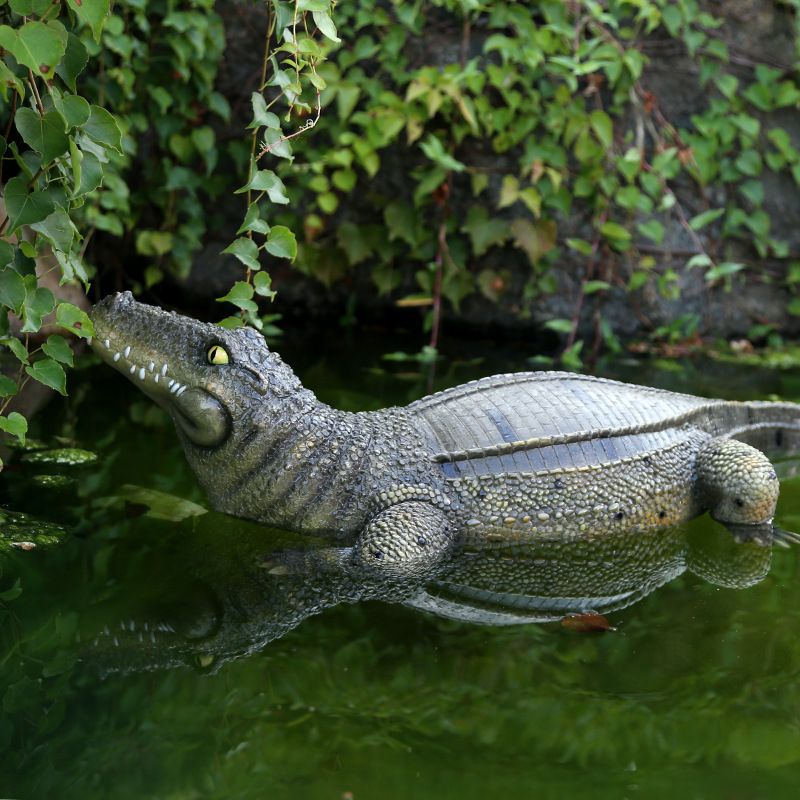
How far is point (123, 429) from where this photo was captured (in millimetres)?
5172

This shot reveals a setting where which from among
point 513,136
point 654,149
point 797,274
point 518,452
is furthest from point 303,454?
point 797,274

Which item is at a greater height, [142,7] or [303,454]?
[142,7]

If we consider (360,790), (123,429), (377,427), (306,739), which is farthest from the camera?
(123,429)

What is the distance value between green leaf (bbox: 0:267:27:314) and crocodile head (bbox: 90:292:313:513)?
2.63 ft

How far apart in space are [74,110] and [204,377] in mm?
1246

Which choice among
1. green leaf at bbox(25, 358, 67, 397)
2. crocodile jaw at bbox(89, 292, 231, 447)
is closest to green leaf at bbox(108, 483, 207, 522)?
crocodile jaw at bbox(89, 292, 231, 447)

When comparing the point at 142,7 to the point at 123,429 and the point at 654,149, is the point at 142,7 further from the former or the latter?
the point at 654,149

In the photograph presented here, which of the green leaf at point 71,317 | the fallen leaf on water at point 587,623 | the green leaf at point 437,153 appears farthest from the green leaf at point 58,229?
the green leaf at point 437,153

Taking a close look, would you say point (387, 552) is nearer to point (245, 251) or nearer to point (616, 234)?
point (245, 251)

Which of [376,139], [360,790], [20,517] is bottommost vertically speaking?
[360,790]

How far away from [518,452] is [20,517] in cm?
224

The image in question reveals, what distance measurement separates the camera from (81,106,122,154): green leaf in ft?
9.68

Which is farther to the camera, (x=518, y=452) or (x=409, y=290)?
(x=409, y=290)

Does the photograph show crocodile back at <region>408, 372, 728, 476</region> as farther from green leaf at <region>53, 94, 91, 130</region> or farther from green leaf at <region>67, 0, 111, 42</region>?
green leaf at <region>67, 0, 111, 42</region>
